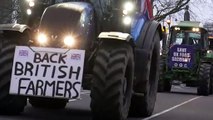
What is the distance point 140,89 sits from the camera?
10516 mm

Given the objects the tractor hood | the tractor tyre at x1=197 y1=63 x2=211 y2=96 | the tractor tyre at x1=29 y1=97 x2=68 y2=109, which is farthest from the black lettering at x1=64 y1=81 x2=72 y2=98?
the tractor hood

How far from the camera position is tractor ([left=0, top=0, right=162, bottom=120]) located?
28.6 feet

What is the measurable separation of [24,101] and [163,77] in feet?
49.7

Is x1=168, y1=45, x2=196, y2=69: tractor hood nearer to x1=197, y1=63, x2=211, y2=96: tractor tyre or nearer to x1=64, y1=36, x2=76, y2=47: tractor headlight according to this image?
x1=197, y1=63, x2=211, y2=96: tractor tyre

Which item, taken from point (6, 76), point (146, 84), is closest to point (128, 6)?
point (146, 84)

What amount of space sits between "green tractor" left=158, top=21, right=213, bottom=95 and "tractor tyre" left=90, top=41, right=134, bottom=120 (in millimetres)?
14847

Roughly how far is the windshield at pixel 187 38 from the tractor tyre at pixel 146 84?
12.8 metres

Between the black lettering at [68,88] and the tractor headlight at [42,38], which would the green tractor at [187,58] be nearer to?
the tractor headlight at [42,38]

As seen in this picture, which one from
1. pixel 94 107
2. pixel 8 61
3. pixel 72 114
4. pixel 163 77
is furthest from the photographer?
pixel 163 77

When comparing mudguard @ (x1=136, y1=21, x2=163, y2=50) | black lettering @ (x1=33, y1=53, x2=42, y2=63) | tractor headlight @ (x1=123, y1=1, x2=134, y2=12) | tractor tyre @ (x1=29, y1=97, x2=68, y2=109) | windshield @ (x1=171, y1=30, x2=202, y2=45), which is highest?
windshield @ (x1=171, y1=30, x2=202, y2=45)

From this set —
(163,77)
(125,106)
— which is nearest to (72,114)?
(125,106)

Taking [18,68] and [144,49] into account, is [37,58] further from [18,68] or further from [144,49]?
[144,49]

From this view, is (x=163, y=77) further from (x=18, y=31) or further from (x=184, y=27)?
(x=18, y=31)

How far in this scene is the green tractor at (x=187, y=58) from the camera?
77.2ft
